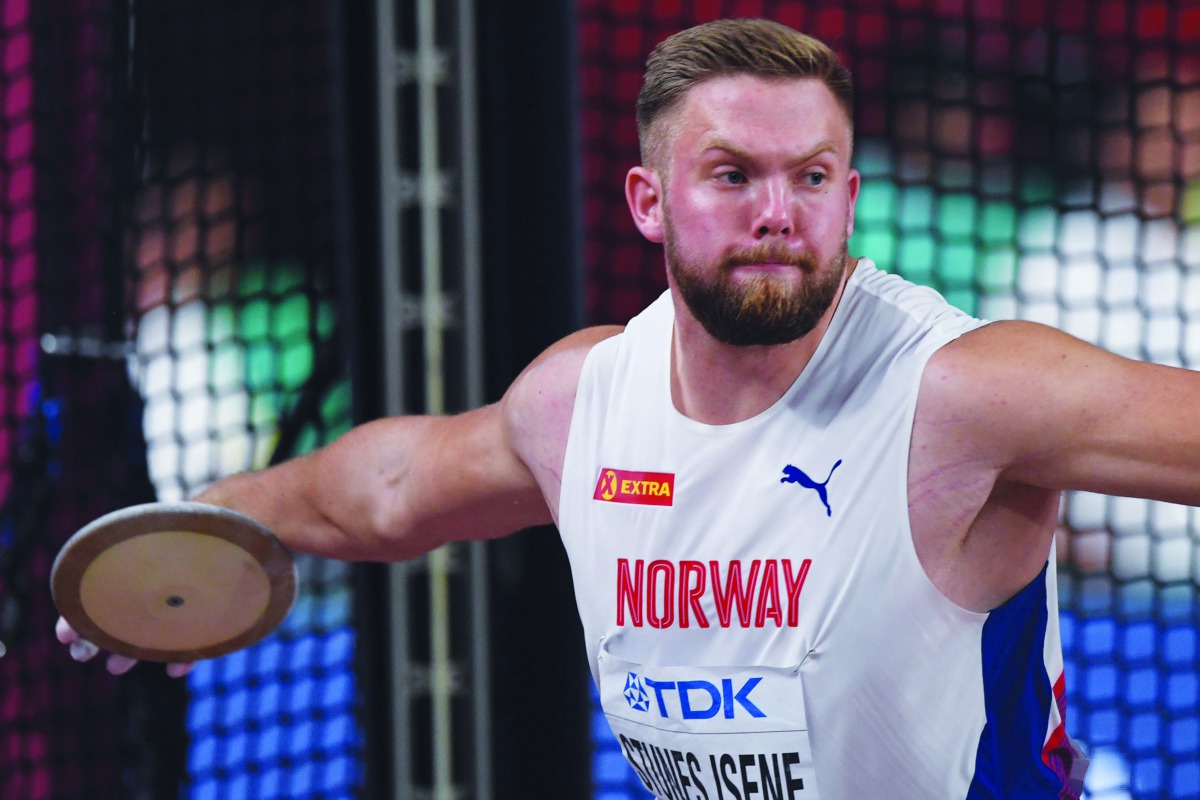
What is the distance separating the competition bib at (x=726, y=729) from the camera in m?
1.54

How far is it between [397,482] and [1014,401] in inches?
36.7

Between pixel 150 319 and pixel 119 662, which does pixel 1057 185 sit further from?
pixel 119 662

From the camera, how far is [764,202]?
1502 millimetres

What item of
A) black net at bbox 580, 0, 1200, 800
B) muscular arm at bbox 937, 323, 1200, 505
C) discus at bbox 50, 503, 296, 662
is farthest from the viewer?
black net at bbox 580, 0, 1200, 800

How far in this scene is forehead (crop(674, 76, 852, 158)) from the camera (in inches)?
59.4

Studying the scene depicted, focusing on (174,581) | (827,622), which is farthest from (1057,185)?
(174,581)

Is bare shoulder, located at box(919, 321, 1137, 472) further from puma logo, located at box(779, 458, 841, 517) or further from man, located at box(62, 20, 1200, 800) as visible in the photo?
puma logo, located at box(779, 458, 841, 517)

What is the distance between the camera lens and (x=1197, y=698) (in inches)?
131

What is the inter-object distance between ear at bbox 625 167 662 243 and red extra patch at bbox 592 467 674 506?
0.96ft

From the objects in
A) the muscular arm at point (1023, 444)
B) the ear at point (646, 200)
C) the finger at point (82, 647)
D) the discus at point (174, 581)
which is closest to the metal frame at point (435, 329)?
the discus at point (174, 581)

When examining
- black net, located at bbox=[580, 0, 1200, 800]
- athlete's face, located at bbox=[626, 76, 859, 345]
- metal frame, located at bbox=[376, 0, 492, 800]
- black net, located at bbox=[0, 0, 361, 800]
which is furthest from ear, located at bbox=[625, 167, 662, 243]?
black net, located at bbox=[580, 0, 1200, 800]

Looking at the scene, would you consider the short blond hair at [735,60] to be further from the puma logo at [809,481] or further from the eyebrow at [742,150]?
the puma logo at [809,481]

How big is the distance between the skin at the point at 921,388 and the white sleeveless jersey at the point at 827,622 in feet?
0.11

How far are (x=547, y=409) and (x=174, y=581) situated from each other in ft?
2.00
